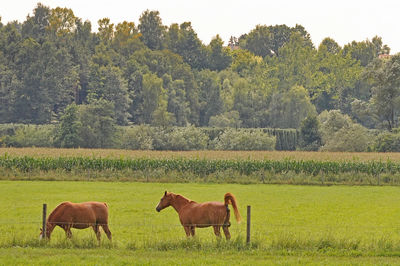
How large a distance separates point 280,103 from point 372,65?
3513 cm

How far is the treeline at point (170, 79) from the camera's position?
108 m

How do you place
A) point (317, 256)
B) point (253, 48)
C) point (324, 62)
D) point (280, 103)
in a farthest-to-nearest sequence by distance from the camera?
point (253, 48)
point (324, 62)
point (280, 103)
point (317, 256)

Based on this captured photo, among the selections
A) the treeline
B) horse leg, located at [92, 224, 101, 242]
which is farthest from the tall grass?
the treeline

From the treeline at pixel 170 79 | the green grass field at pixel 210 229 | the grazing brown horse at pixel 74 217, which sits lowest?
the green grass field at pixel 210 229

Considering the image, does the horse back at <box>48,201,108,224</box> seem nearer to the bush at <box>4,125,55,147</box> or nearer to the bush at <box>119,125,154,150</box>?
the bush at <box>119,125,154,150</box>

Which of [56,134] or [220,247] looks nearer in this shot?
[220,247]

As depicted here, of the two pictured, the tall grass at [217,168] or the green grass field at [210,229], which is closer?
the green grass field at [210,229]

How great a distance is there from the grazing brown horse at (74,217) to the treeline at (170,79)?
69171mm

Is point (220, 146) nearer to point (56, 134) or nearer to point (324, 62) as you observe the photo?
point (56, 134)

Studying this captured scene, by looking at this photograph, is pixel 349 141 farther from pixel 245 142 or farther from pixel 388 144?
pixel 245 142

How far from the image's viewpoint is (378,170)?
4812 cm

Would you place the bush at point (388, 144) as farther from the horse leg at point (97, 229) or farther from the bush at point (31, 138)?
the horse leg at point (97, 229)

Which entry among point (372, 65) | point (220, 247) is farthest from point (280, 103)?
point (220, 247)

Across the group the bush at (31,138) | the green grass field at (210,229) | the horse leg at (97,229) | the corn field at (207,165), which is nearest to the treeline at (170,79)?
the bush at (31,138)
